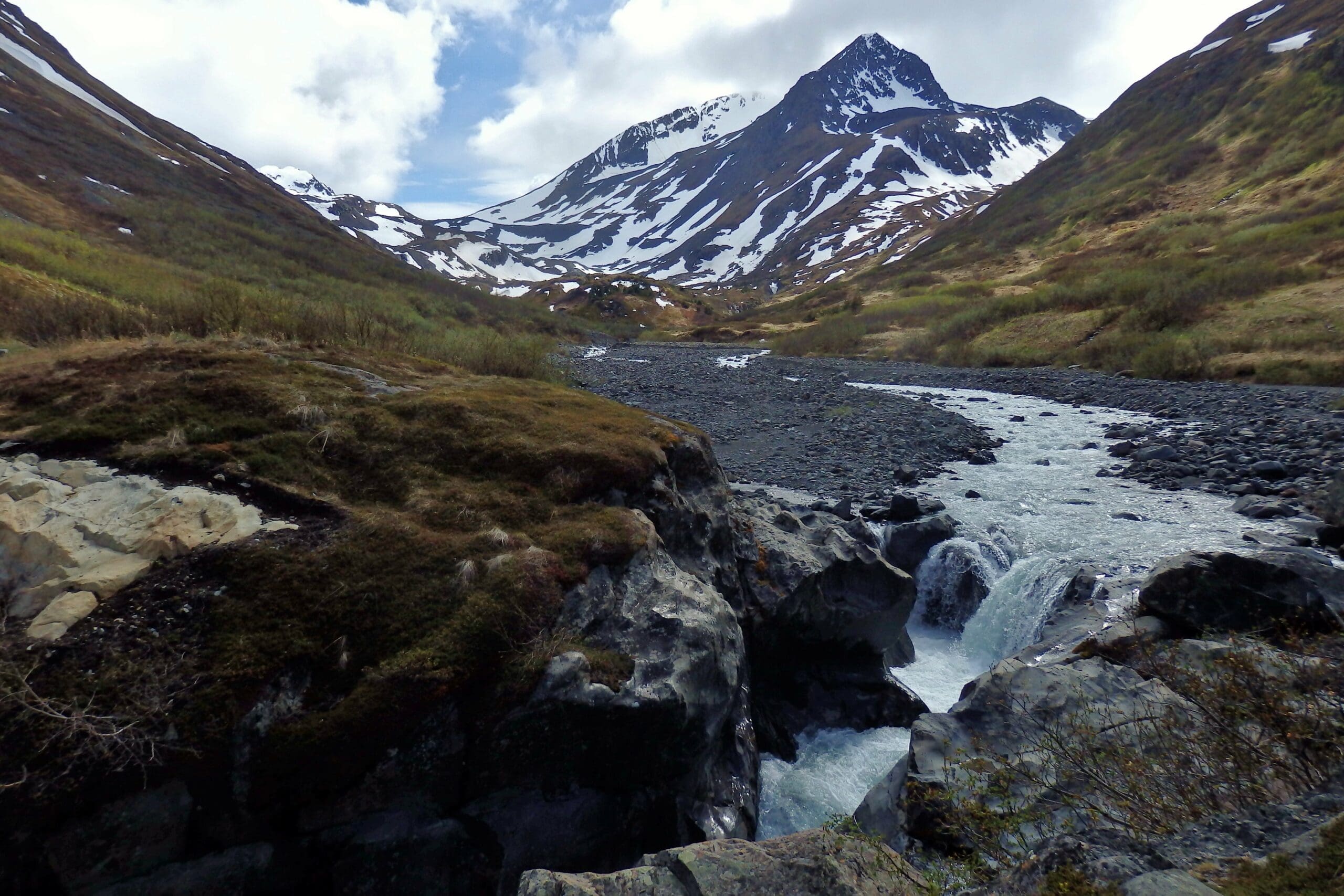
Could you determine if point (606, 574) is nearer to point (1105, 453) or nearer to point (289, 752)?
point (289, 752)

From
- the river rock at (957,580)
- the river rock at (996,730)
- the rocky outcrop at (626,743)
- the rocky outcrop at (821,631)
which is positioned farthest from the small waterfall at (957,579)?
the rocky outcrop at (626,743)

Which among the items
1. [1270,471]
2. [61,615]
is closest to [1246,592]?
[1270,471]

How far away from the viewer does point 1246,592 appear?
6797 mm

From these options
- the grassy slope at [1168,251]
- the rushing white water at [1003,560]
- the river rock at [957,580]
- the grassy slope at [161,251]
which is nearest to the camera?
the rushing white water at [1003,560]

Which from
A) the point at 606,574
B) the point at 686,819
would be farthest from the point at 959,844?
the point at 606,574

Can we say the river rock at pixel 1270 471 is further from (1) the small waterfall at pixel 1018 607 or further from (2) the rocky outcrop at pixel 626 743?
(2) the rocky outcrop at pixel 626 743

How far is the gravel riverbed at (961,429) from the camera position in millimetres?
13335

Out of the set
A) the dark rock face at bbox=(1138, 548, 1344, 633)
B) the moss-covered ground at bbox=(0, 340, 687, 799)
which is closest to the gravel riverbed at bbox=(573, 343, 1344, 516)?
the dark rock face at bbox=(1138, 548, 1344, 633)

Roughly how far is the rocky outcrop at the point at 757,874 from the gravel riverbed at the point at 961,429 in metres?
10.7

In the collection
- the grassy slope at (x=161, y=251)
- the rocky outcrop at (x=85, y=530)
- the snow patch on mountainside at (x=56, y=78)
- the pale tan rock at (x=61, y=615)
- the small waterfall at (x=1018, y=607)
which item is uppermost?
the snow patch on mountainside at (x=56, y=78)

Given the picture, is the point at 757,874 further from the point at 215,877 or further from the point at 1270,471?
the point at 1270,471

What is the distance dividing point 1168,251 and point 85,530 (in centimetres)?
5636

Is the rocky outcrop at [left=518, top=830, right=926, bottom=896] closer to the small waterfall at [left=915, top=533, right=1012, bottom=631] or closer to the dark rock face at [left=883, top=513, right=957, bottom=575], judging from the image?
the small waterfall at [left=915, top=533, right=1012, bottom=631]

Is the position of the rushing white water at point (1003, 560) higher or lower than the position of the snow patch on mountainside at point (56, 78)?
lower
